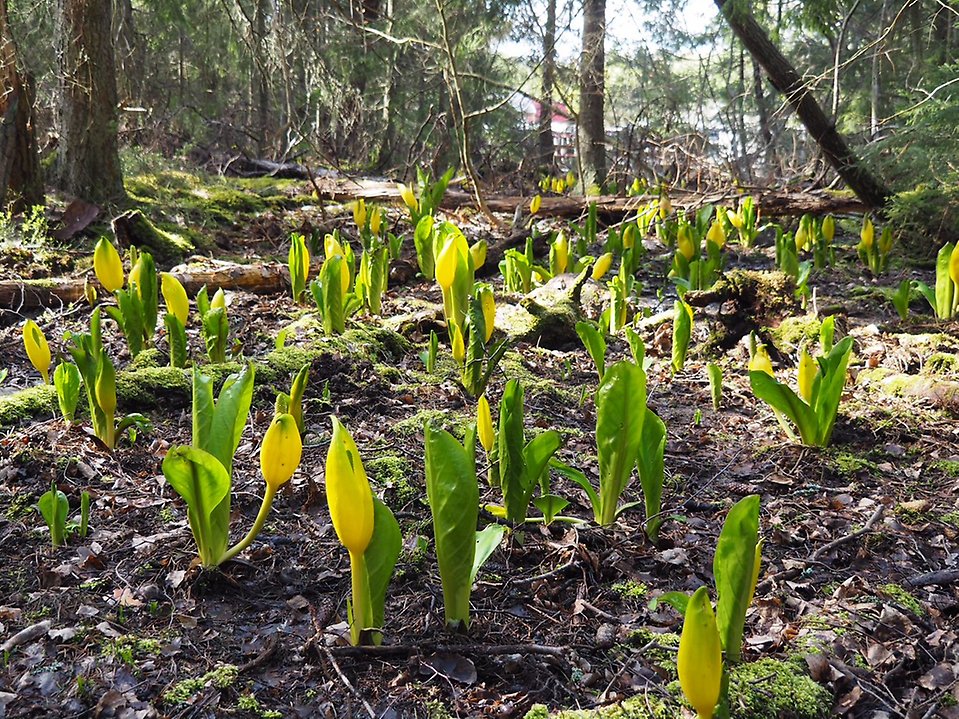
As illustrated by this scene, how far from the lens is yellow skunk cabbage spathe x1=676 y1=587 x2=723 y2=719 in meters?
1.16

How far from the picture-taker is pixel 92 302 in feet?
13.5

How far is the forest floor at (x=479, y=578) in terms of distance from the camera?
145 centimetres

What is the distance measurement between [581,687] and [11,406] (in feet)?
7.14

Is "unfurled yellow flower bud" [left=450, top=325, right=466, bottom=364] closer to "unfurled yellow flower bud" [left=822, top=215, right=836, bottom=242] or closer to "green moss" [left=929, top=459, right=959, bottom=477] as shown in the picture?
"green moss" [left=929, top=459, right=959, bottom=477]

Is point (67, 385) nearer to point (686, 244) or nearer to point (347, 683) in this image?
point (347, 683)

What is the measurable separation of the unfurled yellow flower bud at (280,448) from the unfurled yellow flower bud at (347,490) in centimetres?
38

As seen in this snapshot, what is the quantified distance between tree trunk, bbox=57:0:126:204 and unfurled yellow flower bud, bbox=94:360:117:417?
4.11m

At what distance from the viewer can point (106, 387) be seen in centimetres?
231

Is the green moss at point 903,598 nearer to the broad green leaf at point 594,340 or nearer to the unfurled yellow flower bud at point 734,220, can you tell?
the broad green leaf at point 594,340

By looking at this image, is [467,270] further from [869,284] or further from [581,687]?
[869,284]

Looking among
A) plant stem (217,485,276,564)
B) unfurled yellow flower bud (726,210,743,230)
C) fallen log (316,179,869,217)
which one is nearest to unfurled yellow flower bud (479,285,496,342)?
plant stem (217,485,276,564)

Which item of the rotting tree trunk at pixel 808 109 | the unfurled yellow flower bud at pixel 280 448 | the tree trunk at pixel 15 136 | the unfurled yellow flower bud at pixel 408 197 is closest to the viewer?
the unfurled yellow flower bud at pixel 280 448

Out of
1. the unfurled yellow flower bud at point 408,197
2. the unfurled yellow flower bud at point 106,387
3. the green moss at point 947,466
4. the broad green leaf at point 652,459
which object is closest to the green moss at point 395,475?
the broad green leaf at point 652,459

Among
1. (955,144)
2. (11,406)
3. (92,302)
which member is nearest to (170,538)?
(11,406)
